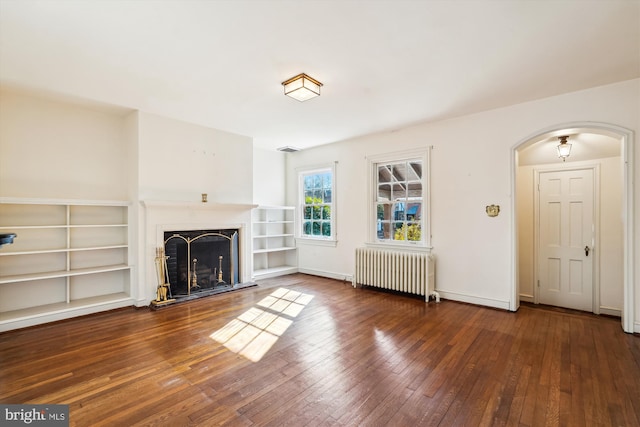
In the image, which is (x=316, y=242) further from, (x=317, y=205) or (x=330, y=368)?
(x=330, y=368)

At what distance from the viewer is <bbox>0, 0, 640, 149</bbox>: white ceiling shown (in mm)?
2188

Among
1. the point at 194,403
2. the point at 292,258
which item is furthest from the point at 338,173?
the point at 194,403

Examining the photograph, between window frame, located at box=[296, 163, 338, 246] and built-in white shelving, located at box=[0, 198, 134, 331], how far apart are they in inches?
134

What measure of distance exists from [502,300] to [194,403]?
Result: 159 inches

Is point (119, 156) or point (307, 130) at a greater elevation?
point (307, 130)

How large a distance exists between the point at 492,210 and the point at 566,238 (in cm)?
121

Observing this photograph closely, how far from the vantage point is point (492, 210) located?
420 cm

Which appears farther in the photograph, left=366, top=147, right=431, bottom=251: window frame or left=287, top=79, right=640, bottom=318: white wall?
left=366, top=147, right=431, bottom=251: window frame

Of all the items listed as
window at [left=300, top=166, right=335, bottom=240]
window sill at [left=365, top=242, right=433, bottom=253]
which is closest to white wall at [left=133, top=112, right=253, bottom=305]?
window at [left=300, top=166, right=335, bottom=240]

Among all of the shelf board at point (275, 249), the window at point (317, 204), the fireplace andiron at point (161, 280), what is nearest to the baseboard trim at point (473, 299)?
the window at point (317, 204)

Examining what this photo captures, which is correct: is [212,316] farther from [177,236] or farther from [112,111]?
[112,111]

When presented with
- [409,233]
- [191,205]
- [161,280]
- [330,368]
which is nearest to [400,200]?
[409,233]

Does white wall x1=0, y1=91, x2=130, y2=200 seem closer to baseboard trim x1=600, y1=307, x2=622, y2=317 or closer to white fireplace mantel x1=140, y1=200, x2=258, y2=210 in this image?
white fireplace mantel x1=140, y1=200, x2=258, y2=210

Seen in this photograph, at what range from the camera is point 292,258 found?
6914 mm
